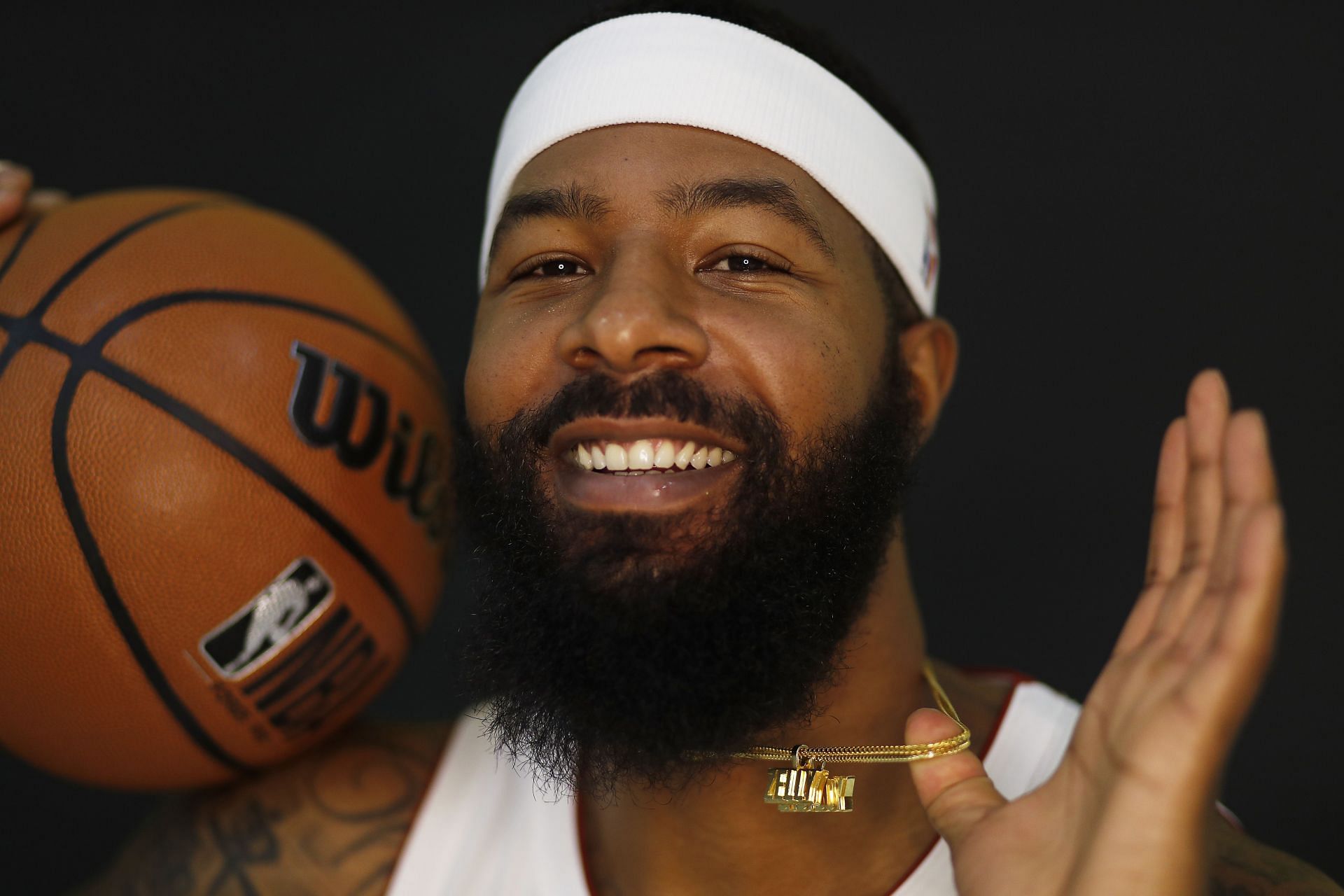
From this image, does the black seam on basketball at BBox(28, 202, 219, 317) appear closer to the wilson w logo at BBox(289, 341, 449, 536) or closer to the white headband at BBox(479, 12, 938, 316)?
the wilson w logo at BBox(289, 341, 449, 536)

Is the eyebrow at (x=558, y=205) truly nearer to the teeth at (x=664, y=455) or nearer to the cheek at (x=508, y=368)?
the cheek at (x=508, y=368)

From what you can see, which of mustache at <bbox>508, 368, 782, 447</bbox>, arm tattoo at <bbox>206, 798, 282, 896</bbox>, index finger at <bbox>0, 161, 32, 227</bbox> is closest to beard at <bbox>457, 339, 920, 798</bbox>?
mustache at <bbox>508, 368, 782, 447</bbox>

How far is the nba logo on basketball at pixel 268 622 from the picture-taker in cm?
202

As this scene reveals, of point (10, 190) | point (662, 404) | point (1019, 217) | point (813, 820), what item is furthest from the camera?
point (1019, 217)

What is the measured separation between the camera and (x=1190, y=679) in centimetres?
143

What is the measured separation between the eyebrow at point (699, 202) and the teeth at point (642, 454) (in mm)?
386

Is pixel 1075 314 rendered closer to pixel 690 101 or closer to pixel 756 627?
pixel 690 101

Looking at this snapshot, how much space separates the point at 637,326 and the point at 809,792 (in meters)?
0.75

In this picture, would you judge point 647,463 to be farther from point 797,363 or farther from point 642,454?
point 797,363

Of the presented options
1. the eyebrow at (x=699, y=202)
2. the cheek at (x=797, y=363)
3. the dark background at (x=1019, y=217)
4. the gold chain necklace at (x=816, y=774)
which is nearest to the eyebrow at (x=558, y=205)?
the eyebrow at (x=699, y=202)

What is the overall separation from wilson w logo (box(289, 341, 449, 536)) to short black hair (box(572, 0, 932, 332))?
81cm

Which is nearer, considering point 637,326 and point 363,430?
Result: point 637,326

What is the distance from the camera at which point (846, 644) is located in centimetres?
215

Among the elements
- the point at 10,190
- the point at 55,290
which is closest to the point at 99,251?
the point at 55,290
